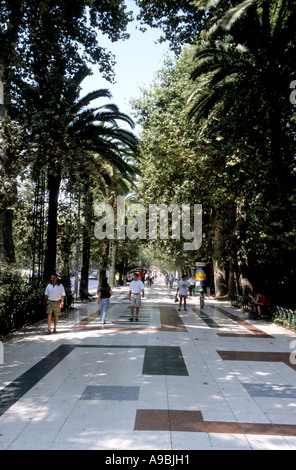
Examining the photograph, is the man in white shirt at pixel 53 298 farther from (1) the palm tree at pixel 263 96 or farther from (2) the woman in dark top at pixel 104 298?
(1) the palm tree at pixel 263 96

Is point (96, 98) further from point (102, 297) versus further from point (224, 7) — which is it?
point (102, 297)

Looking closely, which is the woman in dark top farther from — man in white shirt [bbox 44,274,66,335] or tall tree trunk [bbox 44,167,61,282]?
tall tree trunk [bbox 44,167,61,282]

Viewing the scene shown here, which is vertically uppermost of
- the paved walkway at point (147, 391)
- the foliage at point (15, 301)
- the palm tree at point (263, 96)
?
the palm tree at point (263, 96)

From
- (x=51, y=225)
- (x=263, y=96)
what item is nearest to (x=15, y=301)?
(x=51, y=225)

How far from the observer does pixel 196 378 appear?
617 cm

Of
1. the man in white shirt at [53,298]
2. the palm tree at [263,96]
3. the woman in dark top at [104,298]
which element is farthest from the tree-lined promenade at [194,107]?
the woman in dark top at [104,298]

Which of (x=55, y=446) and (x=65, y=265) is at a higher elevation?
(x=65, y=265)

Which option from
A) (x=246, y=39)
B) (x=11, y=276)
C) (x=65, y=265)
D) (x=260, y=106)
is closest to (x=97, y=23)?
(x=246, y=39)

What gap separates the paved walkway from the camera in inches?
156

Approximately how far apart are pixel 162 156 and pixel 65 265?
6905 millimetres

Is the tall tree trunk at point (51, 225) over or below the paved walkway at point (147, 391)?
over

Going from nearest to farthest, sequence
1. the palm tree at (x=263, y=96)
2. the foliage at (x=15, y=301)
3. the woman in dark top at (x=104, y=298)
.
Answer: the foliage at (x=15, y=301) → the palm tree at (x=263, y=96) → the woman in dark top at (x=104, y=298)

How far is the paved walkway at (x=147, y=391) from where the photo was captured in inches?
156

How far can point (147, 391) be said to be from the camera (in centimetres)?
546
